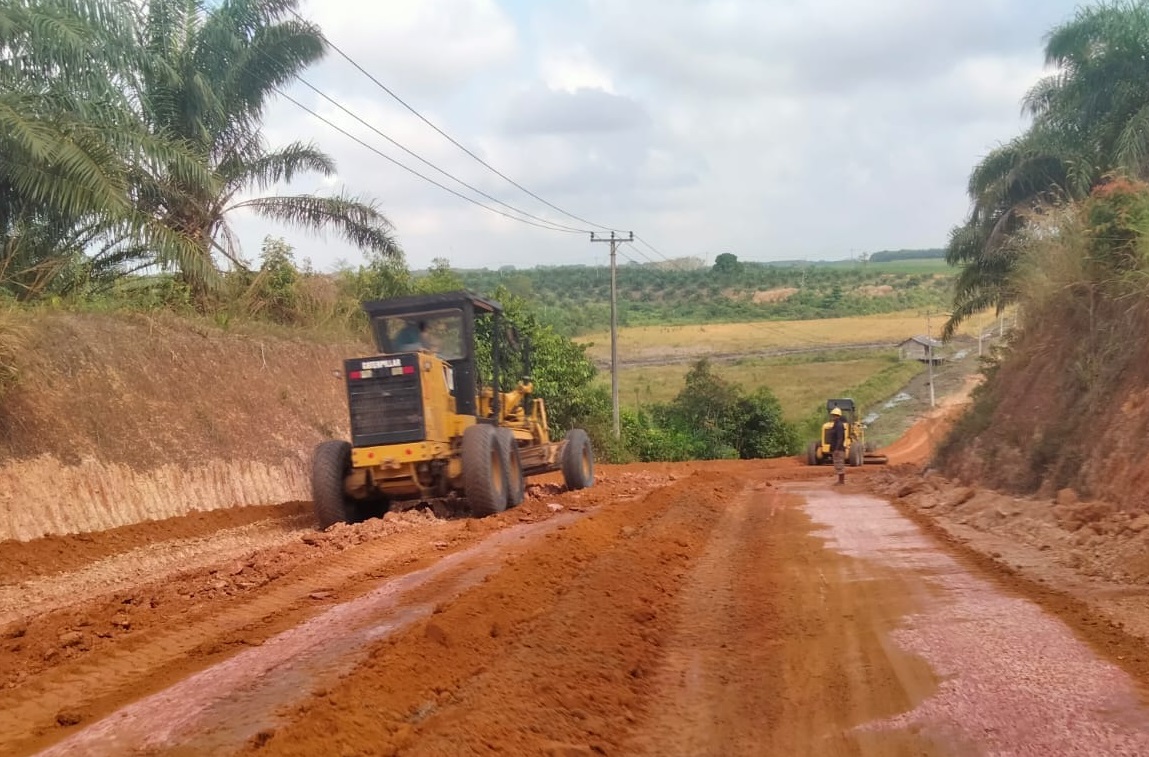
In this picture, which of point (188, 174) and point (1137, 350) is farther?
point (188, 174)

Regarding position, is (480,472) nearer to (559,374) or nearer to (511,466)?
(511,466)

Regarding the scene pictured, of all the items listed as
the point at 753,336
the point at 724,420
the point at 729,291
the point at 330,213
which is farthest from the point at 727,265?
the point at 330,213

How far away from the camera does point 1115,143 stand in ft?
76.3

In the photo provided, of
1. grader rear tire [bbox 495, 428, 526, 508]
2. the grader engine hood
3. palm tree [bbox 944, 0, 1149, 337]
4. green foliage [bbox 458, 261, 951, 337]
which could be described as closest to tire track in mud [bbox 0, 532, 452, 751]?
the grader engine hood

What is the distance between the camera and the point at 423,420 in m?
13.2

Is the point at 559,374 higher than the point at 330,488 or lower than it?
lower

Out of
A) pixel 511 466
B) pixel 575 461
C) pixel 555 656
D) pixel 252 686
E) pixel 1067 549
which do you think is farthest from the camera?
pixel 575 461

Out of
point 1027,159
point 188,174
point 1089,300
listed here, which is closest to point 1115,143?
point 1027,159

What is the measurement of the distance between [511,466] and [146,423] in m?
5.76

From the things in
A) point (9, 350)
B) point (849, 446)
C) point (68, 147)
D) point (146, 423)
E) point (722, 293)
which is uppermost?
point (68, 147)

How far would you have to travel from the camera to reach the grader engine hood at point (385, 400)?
1323 cm

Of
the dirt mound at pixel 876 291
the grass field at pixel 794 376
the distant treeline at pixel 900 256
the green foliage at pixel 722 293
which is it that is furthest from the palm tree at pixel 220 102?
the distant treeline at pixel 900 256

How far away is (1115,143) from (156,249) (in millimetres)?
20351

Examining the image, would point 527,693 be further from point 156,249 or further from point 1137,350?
point 156,249
